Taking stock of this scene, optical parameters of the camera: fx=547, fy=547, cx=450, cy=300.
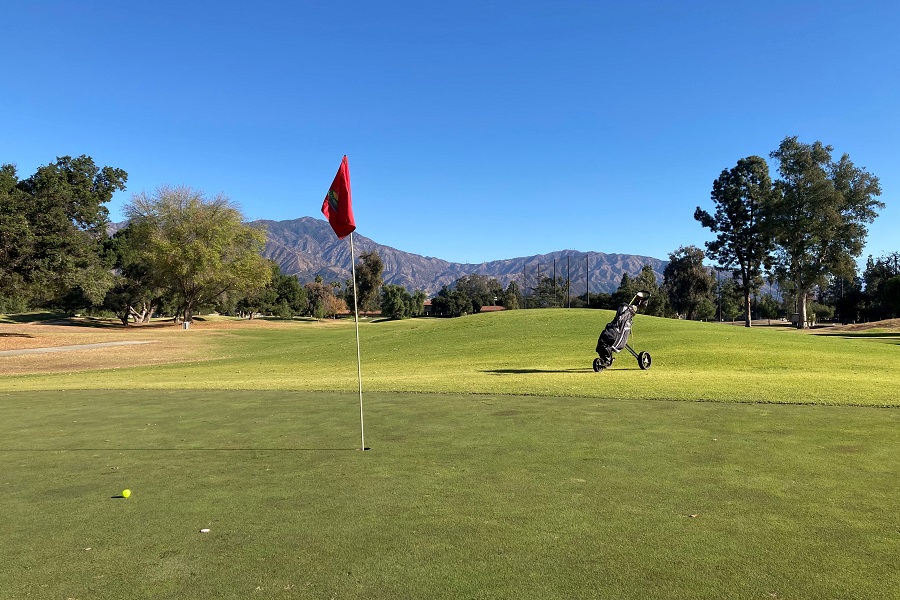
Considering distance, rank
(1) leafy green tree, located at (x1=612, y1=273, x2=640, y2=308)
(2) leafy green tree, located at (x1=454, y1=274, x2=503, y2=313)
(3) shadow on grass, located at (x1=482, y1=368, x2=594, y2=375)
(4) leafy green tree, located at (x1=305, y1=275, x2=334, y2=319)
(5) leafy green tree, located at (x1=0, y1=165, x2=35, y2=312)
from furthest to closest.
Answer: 1. (2) leafy green tree, located at (x1=454, y1=274, x2=503, y2=313)
2. (4) leafy green tree, located at (x1=305, y1=275, x2=334, y2=319)
3. (1) leafy green tree, located at (x1=612, y1=273, x2=640, y2=308)
4. (5) leafy green tree, located at (x1=0, y1=165, x2=35, y2=312)
5. (3) shadow on grass, located at (x1=482, y1=368, x2=594, y2=375)

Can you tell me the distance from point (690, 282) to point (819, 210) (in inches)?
1892

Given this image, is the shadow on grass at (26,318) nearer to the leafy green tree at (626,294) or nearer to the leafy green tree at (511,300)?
the leafy green tree at (626,294)

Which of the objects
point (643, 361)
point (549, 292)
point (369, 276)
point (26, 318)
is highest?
point (369, 276)

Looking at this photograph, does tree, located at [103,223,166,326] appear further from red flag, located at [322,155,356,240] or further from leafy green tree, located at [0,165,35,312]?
red flag, located at [322,155,356,240]

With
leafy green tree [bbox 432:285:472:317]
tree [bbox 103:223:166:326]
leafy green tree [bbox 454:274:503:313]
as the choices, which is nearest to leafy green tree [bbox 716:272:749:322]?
leafy green tree [bbox 454:274:503:313]

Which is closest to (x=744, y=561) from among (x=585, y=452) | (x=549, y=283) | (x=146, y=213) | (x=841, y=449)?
(x=585, y=452)

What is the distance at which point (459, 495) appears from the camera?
18.3ft

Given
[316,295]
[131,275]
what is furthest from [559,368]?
[316,295]

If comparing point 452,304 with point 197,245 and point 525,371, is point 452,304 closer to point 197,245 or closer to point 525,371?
point 197,245

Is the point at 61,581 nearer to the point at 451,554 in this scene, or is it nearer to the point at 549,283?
the point at 451,554

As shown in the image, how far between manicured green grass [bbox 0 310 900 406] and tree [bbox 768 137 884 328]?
29.2 m

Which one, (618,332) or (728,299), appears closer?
(618,332)

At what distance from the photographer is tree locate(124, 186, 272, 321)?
57.2 meters

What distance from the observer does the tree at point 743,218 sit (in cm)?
6105
